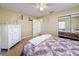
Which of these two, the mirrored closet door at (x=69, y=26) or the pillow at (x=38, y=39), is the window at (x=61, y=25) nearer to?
the mirrored closet door at (x=69, y=26)

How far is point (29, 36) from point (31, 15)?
36 cm

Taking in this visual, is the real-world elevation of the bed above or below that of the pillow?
above

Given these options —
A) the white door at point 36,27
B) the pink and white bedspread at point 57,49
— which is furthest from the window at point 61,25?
the white door at point 36,27

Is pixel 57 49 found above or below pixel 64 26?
below

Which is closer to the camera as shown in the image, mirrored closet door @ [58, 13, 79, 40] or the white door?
mirrored closet door @ [58, 13, 79, 40]

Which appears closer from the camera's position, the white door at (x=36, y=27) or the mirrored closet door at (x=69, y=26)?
→ the mirrored closet door at (x=69, y=26)

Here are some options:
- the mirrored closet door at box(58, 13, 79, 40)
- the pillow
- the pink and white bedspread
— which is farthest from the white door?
the mirrored closet door at box(58, 13, 79, 40)

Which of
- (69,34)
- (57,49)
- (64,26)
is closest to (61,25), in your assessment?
(64,26)

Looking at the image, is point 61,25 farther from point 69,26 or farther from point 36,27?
point 36,27

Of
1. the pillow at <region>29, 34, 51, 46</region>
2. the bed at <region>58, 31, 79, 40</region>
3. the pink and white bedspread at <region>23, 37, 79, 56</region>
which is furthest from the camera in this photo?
the pillow at <region>29, 34, 51, 46</region>

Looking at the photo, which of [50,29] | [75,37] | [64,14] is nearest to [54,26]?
[50,29]

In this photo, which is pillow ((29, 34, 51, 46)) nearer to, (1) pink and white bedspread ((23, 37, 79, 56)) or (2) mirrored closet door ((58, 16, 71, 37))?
(1) pink and white bedspread ((23, 37, 79, 56))

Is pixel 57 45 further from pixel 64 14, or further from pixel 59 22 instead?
pixel 64 14

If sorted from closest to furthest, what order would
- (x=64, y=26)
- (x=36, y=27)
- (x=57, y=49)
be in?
(x=57, y=49), (x=64, y=26), (x=36, y=27)
